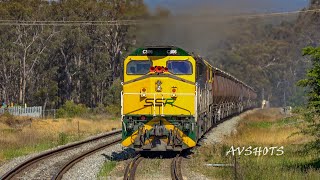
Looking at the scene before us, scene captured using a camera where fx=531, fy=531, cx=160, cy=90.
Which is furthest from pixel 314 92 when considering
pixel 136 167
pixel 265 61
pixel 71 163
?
pixel 265 61

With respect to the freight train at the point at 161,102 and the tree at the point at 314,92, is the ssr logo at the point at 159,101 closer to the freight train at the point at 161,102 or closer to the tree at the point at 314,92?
the freight train at the point at 161,102

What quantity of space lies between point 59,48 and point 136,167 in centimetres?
5432

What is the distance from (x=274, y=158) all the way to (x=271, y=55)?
83.3 m

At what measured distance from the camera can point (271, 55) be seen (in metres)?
99.4

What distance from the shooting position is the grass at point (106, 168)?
50.6 ft

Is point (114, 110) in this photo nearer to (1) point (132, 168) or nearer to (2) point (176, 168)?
(1) point (132, 168)

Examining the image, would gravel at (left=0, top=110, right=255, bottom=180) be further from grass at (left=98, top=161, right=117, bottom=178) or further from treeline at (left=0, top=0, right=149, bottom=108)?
treeline at (left=0, top=0, right=149, bottom=108)

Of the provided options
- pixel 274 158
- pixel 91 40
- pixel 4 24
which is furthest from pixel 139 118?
pixel 91 40

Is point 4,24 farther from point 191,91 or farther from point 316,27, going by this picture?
point 191,91

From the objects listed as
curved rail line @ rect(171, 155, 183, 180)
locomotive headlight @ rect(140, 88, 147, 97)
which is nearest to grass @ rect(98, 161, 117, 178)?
curved rail line @ rect(171, 155, 183, 180)

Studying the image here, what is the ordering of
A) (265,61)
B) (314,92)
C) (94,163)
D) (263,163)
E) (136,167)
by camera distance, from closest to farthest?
(314,92), (136,167), (263,163), (94,163), (265,61)

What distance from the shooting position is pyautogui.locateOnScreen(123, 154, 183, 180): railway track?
14.6 meters

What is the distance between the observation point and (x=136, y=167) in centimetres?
1641

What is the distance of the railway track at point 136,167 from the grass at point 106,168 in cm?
55
